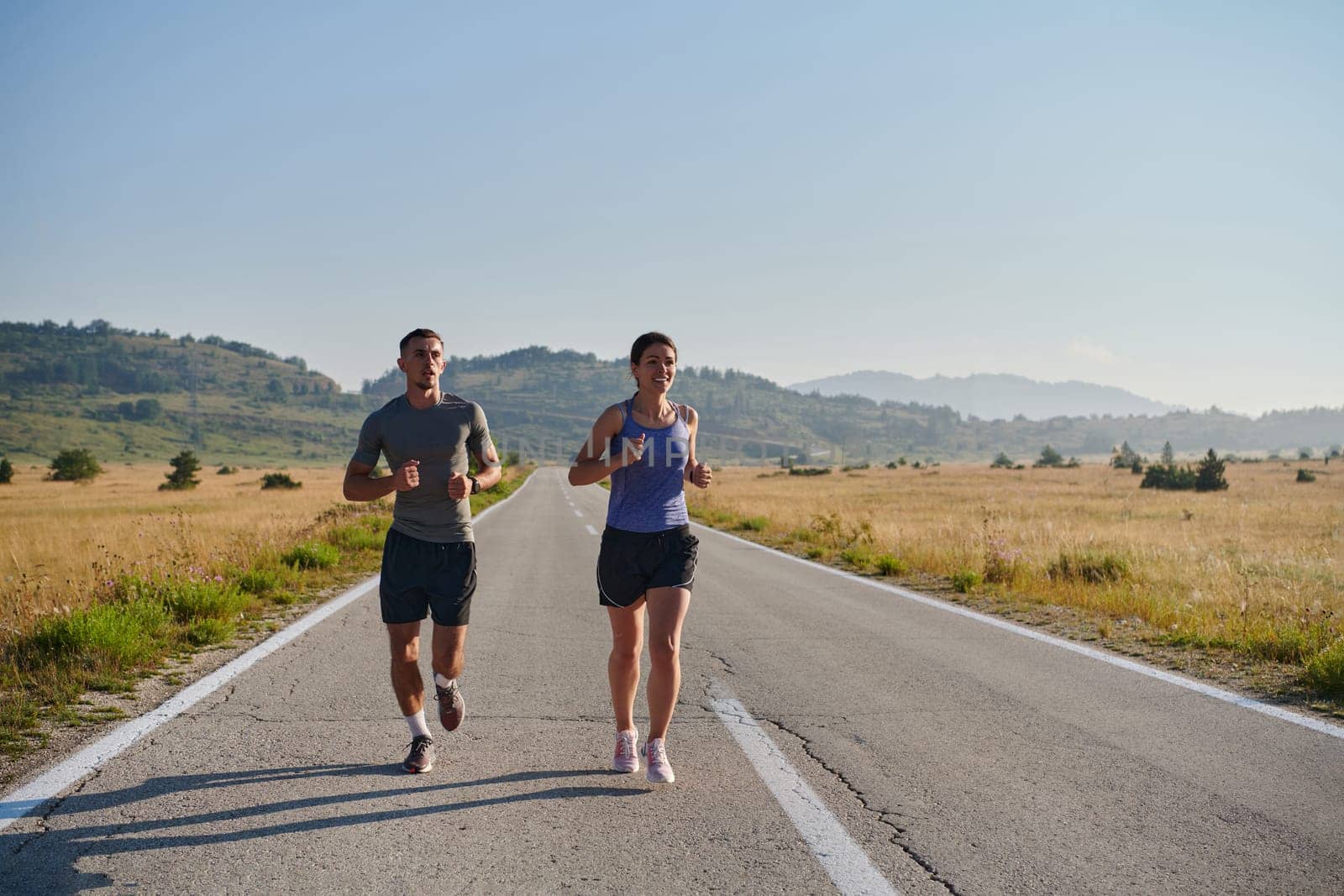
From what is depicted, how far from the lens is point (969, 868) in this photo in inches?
130

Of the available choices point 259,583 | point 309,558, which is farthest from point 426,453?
point 309,558

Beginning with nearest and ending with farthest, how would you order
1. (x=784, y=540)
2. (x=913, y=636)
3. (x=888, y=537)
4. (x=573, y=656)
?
(x=573, y=656)
(x=913, y=636)
(x=888, y=537)
(x=784, y=540)

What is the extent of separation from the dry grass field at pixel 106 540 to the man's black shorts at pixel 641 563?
18.1 feet

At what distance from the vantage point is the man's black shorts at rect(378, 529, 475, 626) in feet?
14.4

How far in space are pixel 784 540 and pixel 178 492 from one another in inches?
1692

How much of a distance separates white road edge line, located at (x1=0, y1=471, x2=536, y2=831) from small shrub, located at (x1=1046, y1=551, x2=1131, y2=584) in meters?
9.44

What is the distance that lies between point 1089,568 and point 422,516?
414 inches

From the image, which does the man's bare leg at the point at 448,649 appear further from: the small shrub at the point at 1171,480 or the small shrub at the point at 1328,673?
the small shrub at the point at 1171,480

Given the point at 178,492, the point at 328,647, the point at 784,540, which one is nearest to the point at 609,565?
the point at 328,647

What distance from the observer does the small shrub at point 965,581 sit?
11.4 m

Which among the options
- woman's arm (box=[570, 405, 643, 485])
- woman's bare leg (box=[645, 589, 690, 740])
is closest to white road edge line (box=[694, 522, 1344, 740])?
woman's bare leg (box=[645, 589, 690, 740])

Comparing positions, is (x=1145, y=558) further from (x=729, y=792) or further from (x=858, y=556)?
(x=729, y=792)

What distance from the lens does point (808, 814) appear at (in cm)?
385

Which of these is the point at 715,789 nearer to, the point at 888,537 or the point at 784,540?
the point at 888,537
